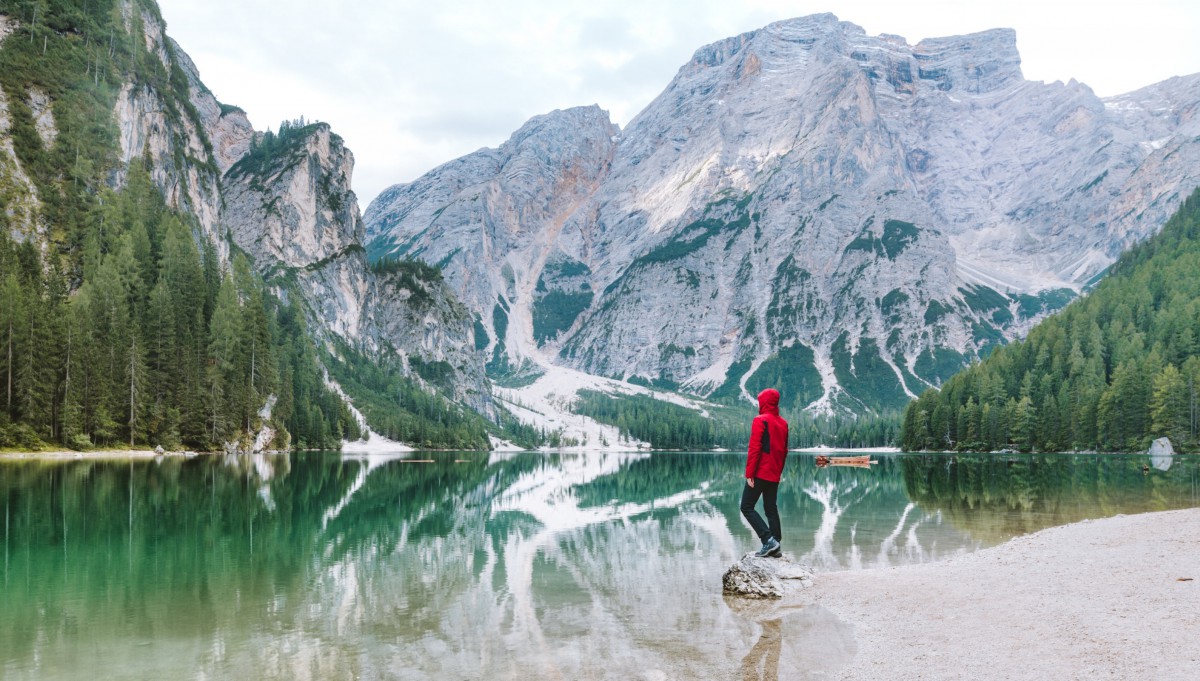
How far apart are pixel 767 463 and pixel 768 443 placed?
1.82 ft

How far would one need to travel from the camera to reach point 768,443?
67.1ft

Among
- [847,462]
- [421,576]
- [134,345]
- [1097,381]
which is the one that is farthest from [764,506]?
[1097,381]

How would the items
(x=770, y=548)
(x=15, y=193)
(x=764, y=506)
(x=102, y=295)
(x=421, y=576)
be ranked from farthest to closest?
(x=15, y=193) < (x=102, y=295) < (x=421, y=576) < (x=770, y=548) < (x=764, y=506)

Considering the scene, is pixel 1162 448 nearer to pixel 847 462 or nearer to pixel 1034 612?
pixel 847 462

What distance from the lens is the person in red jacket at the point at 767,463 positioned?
2047 cm

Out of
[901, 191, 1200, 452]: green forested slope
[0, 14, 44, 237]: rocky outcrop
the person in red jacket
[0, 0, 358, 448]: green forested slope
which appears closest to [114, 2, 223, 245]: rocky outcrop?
[0, 0, 358, 448]: green forested slope

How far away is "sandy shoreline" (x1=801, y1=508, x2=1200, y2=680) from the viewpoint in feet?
39.3

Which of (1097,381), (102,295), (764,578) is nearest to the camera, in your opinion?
(764,578)

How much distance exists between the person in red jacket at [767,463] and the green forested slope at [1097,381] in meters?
123

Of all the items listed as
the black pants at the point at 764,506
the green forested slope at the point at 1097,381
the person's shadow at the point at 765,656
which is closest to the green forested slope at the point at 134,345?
the black pants at the point at 764,506

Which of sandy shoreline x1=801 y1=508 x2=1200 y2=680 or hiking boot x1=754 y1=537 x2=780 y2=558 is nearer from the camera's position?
sandy shoreline x1=801 y1=508 x2=1200 y2=680

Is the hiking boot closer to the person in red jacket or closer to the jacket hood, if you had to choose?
the person in red jacket

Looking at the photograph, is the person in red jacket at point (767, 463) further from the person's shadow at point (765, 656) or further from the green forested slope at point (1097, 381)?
the green forested slope at point (1097, 381)

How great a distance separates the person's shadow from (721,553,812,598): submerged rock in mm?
2960
